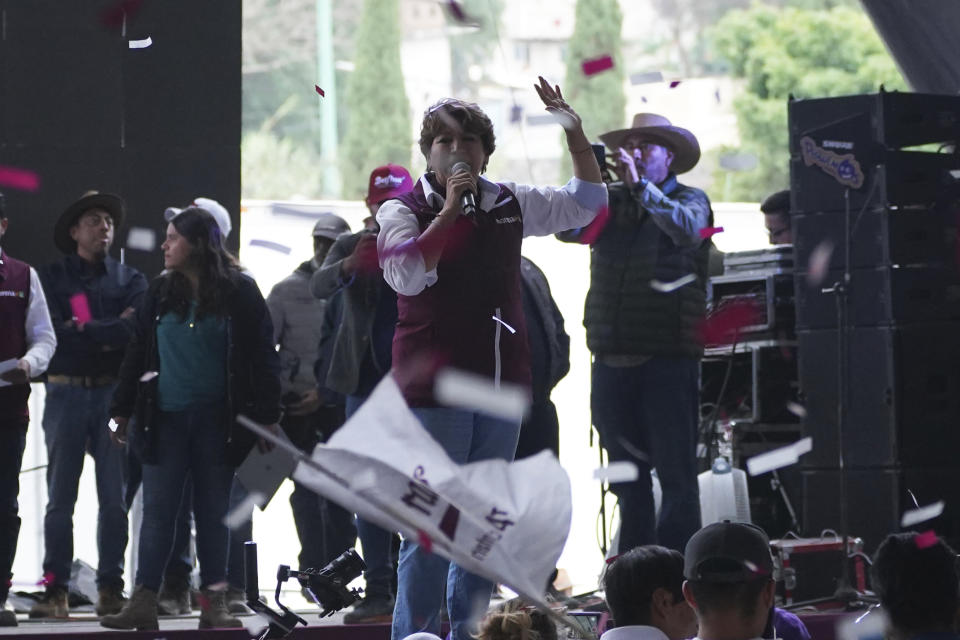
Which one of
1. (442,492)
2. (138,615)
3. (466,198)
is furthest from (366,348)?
(442,492)

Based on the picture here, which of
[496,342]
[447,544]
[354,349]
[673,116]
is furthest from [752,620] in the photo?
[673,116]

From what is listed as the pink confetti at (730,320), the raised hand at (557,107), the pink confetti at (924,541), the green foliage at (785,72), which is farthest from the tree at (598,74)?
the pink confetti at (924,541)

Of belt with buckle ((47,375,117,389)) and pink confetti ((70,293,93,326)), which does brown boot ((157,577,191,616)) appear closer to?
belt with buckle ((47,375,117,389))

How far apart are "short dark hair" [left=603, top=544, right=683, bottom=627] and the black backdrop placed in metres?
4.05

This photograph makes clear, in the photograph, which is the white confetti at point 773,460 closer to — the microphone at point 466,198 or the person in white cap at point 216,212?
the person in white cap at point 216,212

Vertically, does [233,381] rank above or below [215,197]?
below

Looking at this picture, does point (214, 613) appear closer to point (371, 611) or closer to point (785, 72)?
point (371, 611)

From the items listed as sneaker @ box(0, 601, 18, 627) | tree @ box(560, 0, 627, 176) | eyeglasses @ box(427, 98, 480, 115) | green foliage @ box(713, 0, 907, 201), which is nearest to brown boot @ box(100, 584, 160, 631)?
sneaker @ box(0, 601, 18, 627)

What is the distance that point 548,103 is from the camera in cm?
428

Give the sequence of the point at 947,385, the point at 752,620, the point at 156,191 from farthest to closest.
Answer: the point at 156,191, the point at 947,385, the point at 752,620

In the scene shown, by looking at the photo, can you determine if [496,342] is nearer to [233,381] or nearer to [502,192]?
[502,192]

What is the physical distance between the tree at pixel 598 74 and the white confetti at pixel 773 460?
51.8ft

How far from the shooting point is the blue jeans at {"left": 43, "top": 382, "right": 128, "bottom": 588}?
6.27 metres

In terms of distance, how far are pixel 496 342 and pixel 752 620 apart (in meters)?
1.45
